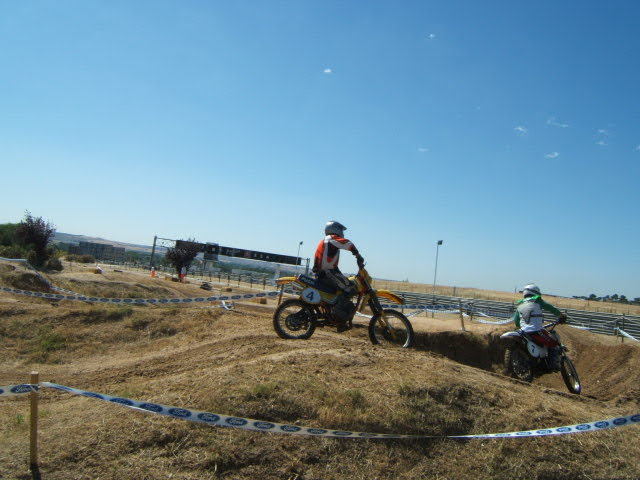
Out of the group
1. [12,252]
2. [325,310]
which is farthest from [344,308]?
[12,252]

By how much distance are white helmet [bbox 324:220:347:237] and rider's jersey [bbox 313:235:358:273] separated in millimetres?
98

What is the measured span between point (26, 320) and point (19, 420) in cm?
628

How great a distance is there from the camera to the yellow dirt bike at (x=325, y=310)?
25.6ft

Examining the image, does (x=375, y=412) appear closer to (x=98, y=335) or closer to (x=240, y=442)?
(x=240, y=442)

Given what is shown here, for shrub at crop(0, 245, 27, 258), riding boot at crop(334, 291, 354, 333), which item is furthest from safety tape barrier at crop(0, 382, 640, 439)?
shrub at crop(0, 245, 27, 258)

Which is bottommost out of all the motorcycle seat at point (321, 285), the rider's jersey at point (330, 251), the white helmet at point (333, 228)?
the motorcycle seat at point (321, 285)

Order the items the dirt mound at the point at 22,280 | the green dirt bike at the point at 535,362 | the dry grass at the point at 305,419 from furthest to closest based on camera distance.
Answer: the dirt mound at the point at 22,280
the green dirt bike at the point at 535,362
the dry grass at the point at 305,419

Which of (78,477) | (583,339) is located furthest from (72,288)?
(583,339)

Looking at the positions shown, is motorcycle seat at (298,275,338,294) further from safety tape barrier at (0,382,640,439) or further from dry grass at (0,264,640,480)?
safety tape barrier at (0,382,640,439)

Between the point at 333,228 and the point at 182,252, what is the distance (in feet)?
131

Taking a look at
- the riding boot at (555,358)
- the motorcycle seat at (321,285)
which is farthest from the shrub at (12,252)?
the riding boot at (555,358)

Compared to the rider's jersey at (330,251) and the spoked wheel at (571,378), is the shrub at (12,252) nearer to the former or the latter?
the rider's jersey at (330,251)

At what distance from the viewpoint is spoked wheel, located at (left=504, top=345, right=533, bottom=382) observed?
839cm

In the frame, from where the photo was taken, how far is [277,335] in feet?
27.1
